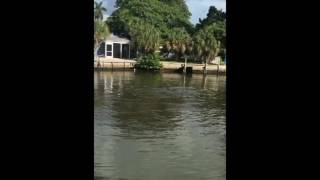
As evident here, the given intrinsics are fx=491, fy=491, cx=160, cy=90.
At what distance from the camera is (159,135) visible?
14.1m

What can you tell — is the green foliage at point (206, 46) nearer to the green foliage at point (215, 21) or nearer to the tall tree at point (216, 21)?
the tall tree at point (216, 21)

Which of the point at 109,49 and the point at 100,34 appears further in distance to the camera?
the point at 109,49

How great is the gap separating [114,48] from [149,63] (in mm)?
7183

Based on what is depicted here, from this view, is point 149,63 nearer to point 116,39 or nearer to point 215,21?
point 116,39

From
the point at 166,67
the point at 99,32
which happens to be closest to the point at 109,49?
the point at 99,32

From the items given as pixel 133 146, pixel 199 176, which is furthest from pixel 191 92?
pixel 199 176

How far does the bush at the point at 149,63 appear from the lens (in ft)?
148

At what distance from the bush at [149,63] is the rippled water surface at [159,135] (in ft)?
53.2

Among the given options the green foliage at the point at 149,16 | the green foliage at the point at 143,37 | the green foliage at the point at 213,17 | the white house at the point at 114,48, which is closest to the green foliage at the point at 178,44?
the green foliage at the point at 143,37

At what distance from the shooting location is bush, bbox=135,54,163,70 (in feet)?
148
